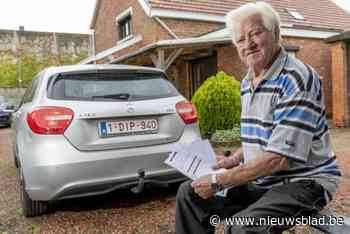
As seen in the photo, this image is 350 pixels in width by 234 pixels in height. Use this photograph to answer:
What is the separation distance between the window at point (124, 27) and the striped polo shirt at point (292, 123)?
48.8 feet

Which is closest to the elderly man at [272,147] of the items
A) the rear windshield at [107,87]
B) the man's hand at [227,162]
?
the man's hand at [227,162]

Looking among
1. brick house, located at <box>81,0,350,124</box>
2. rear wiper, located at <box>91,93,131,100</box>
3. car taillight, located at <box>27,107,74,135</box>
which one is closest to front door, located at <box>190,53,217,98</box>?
brick house, located at <box>81,0,350,124</box>

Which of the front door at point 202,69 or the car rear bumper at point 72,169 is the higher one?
the front door at point 202,69

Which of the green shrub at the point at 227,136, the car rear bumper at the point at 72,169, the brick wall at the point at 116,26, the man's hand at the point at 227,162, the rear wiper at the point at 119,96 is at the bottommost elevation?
the green shrub at the point at 227,136

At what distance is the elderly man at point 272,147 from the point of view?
5.25ft

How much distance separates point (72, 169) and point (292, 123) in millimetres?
1995

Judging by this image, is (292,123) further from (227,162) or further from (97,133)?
(97,133)

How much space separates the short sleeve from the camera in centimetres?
158

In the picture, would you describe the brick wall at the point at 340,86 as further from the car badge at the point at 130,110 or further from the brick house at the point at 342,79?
the car badge at the point at 130,110

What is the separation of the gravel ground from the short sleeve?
4.95 ft

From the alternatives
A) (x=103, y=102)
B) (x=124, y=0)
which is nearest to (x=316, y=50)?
(x=124, y=0)

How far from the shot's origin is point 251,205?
173 cm

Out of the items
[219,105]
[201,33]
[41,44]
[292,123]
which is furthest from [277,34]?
[41,44]

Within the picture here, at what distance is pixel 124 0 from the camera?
15.9m
